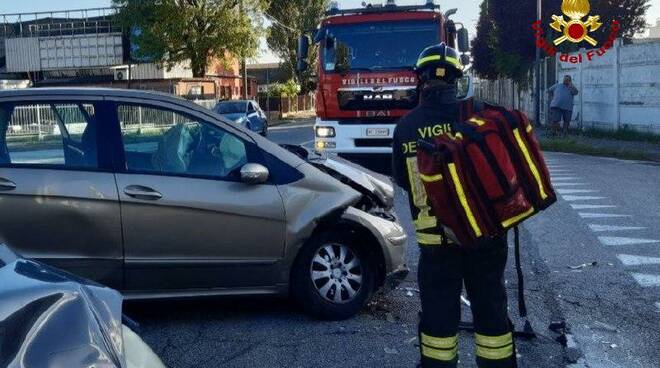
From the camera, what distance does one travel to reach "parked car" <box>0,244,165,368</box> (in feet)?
6.86

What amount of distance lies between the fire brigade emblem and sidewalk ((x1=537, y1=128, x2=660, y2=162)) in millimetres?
9046

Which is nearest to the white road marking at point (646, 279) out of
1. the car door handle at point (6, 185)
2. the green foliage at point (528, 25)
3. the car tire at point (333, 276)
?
the car tire at point (333, 276)

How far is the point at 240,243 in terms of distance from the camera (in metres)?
5.68

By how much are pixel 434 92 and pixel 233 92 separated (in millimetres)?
58297

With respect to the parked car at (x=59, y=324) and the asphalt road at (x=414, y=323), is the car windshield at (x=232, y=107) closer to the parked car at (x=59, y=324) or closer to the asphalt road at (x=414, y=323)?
the asphalt road at (x=414, y=323)

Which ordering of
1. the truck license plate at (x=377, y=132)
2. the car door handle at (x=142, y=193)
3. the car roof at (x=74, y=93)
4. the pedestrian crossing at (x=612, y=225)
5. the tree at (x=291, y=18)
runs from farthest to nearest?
1. the tree at (x=291, y=18)
2. the truck license plate at (x=377, y=132)
3. the pedestrian crossing at (x=612, y=225)
4. the car roof at (x=74, y=93)
5. the car door handle at (x=142, y=193)

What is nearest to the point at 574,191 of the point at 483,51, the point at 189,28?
the point at 189,28

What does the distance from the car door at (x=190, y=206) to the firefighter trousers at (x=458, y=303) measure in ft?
5.84

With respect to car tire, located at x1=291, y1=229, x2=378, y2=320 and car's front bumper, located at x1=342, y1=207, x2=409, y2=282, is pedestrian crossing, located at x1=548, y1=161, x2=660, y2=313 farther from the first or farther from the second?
car tire, located at x1=291, y1=229, x2=378, y2=320

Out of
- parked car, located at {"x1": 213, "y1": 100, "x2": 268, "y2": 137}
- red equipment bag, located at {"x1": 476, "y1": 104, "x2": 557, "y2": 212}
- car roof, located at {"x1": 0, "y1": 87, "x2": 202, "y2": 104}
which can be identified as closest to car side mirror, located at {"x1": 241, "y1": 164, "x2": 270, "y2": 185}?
car roof, located at {"x1": 0, "y1": 87, "x2": 202, "y2": 104}

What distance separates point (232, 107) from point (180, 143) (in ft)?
81.7

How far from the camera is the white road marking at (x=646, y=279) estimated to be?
700 cm

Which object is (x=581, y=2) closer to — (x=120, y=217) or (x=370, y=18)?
(x=370, y=18)

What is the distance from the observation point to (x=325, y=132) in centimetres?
1389
